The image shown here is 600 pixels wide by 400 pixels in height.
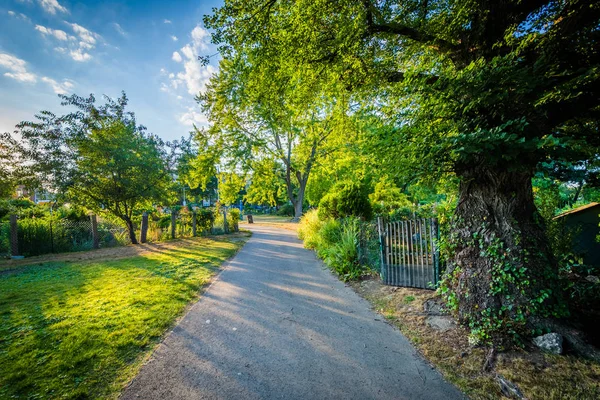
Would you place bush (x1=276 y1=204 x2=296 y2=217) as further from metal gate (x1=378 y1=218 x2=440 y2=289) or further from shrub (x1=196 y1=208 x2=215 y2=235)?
metal gate (x1=378 y1=218 x2=440 y2=289)

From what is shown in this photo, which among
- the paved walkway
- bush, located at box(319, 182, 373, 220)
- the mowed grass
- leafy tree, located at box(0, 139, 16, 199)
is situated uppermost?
leafy tree, located at box(0, 139, 16, 199)

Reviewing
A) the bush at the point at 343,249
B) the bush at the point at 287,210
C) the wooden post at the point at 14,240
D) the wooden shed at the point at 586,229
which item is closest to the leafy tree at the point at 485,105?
the bush at the point at 343,249

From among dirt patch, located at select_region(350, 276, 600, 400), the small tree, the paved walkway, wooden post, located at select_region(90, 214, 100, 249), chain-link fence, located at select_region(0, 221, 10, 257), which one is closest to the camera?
dirt patch, located at select_region(350, 276, 600, 400)

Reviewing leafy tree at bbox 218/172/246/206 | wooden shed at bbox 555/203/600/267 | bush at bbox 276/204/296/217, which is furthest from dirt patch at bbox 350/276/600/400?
bush at bbox 276/204/296/217

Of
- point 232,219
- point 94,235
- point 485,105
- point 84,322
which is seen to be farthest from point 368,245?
point 232,219

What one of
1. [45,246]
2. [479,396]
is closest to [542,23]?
[479,396]

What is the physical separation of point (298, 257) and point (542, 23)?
8.27m

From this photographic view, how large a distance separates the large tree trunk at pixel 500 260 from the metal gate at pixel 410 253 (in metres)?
1.15

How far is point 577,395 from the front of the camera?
2199 millimetres

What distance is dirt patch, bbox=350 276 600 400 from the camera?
90.3 inches

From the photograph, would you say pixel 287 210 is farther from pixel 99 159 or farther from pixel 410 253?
pixel 410 253

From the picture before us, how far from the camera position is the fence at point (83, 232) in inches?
369

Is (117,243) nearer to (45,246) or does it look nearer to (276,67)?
(45,246)

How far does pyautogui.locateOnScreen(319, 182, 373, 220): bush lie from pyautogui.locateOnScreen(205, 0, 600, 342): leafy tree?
214 inches
